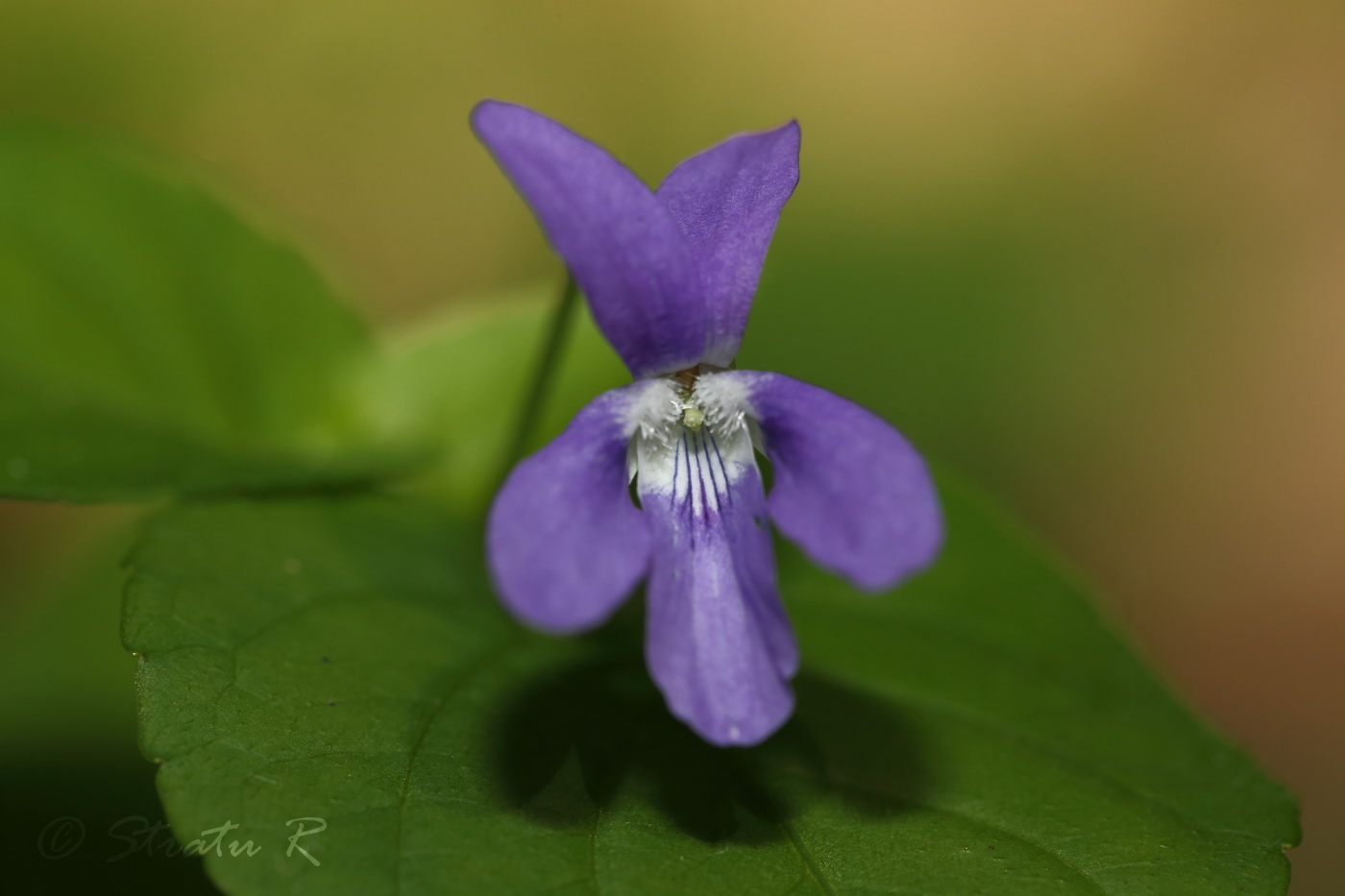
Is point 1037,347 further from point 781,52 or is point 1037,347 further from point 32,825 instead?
point 32,825

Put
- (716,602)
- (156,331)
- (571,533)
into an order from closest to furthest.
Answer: (571,533), (716,602), (156,331)

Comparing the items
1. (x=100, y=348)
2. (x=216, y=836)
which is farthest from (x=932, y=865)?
(x=100, y=348)

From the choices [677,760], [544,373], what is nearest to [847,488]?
[677,760]

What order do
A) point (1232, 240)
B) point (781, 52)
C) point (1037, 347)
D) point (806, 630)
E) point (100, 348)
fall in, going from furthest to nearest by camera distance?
point (781, 52), point (1232, 240), point (1037, 347), point (100, 348), point (806, 630)

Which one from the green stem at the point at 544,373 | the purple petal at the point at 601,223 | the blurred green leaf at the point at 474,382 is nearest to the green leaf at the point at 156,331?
the blurred green leaf at the point at 474,382

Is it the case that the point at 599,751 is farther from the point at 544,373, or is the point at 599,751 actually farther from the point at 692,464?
the point at 544,373
